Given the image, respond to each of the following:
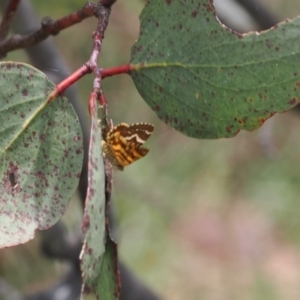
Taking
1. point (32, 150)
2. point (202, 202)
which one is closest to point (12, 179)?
point (32, 150)

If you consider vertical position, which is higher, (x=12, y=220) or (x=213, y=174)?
(x=213, y=174)

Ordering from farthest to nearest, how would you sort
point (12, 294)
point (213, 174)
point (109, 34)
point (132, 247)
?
point (213, 174), point (109, 34), point (132, 247), point (12, 294)

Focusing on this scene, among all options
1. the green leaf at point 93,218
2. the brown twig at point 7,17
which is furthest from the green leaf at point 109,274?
the brown twig at point 7,17

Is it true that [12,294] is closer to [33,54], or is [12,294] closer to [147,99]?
[33,54]

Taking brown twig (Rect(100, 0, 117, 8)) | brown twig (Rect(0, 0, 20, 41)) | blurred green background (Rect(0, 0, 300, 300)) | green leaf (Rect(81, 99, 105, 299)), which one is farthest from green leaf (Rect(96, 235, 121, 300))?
blurred green background (Rect(0, 0, 300, 300))

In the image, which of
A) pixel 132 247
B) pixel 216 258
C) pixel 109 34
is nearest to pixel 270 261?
pixel 216 258

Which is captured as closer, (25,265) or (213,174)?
(25,265)

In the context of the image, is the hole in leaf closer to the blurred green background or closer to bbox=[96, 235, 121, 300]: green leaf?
bbox=[96, 235, 121, 300]: green leaf

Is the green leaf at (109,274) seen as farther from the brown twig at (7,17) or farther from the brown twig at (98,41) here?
the brown twig at (7,17)
